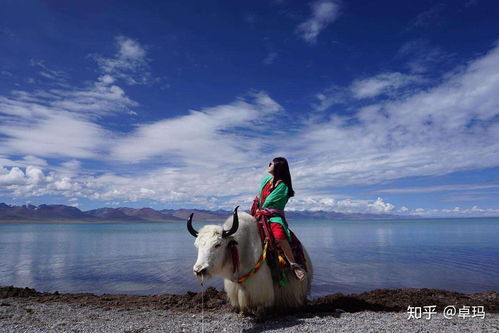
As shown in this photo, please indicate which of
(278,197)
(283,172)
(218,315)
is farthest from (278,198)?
(218,315)

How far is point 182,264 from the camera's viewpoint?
14766 millimetres

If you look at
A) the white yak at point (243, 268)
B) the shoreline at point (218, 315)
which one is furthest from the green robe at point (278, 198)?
the shoreline at point (218, 315)

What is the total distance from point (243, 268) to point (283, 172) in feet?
5.11

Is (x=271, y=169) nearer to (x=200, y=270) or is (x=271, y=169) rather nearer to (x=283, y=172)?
(x=283, y=172)

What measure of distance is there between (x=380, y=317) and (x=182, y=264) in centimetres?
1169

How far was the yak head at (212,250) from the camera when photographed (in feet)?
12.1

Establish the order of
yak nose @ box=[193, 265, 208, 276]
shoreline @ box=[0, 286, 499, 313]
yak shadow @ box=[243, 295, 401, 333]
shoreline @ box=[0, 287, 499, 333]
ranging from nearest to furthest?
yak nose @ box=[193, 265, 208, 276] < shoreline @ box=[0, 287, 499, 333] < yak shadow @ box=[243, 295, 401, 333] < shoreline @ box=[0, 286, 499, 313]

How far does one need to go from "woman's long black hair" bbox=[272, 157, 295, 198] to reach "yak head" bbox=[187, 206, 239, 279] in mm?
1060

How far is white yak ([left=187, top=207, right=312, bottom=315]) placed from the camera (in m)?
3.88

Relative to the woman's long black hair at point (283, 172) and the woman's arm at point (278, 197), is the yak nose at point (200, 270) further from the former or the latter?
the woman's long black hair at point (283, 172)

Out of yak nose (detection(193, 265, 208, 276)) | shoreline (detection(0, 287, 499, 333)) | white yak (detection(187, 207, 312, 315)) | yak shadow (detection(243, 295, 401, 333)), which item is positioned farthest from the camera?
yak shadow (detection(243, 295, 401, 333))

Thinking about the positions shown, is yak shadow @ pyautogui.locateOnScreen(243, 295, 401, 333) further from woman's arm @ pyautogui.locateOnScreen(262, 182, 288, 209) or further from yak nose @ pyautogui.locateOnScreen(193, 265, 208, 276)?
woman's arm @ pyautogui.locateOnScreen(262, 182, 288, 209)

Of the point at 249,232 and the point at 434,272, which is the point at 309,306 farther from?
the point at 434,272

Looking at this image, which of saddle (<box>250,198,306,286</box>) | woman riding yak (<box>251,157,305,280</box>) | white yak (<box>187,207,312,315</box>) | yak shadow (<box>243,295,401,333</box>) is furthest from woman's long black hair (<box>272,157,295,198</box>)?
yak shadow (<box>243,295,401,333</box>)
